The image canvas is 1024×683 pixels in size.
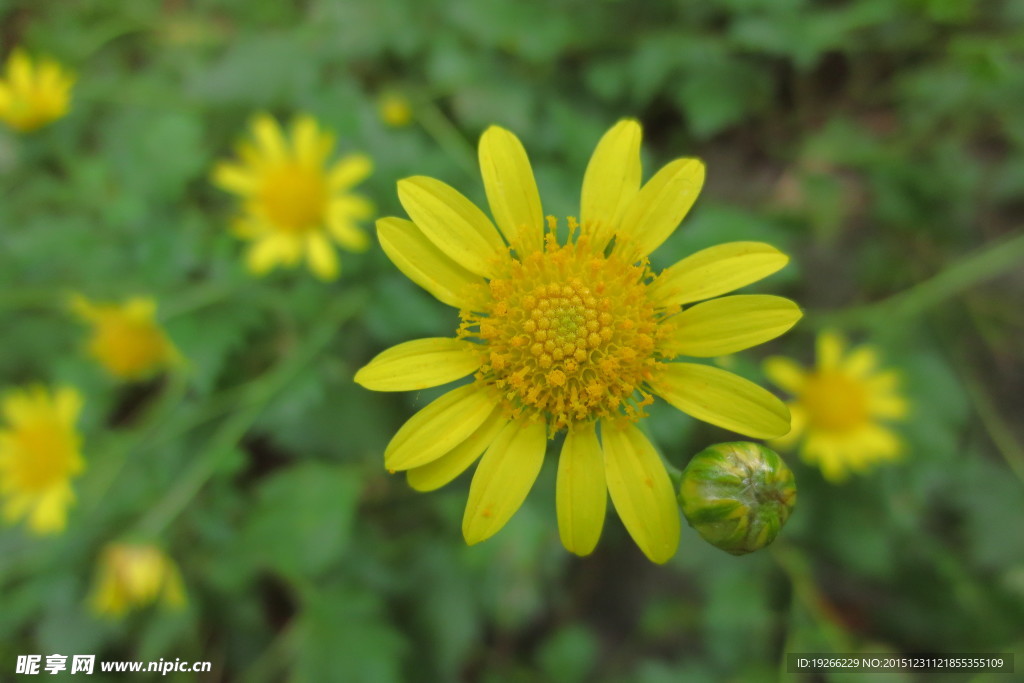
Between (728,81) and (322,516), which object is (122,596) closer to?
(322,516)

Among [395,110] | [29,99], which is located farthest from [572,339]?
[29,99]

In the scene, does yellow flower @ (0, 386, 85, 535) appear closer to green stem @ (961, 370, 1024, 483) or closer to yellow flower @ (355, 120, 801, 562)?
yellow flower @ (355, 120, 801, 562)

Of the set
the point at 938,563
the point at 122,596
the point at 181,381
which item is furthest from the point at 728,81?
the point at 122,596

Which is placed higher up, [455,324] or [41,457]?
[41,457]

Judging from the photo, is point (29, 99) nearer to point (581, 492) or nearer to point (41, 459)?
point (41, 459)

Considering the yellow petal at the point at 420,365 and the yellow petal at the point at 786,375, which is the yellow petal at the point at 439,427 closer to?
the yellow petal at the point at 420,365

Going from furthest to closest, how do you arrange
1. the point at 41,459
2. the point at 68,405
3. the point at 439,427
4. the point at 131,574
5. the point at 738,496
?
the point at 68,405 < the point at 41,459 < the point at 131,574 < the point at 439,427 < the point at 738,496

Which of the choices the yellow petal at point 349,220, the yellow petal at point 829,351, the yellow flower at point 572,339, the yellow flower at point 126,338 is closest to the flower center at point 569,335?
the yellow flower at point 572,339
